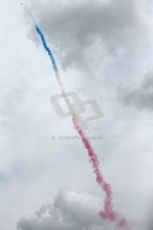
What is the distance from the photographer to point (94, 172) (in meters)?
199

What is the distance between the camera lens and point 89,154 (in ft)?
641

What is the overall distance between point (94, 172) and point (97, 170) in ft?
5.61

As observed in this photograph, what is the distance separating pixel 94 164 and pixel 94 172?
457cm

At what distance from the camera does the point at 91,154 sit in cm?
19550

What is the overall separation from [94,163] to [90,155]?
459 centimetres

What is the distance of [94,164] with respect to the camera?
7766 inches

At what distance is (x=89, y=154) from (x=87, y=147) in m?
3.46

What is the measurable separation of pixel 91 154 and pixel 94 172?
32.2ft

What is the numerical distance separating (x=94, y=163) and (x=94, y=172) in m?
5.13

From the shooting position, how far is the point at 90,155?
195500 mm

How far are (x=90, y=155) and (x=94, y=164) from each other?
16.8 ft

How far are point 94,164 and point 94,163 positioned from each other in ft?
1.83

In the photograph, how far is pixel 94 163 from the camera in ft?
646
